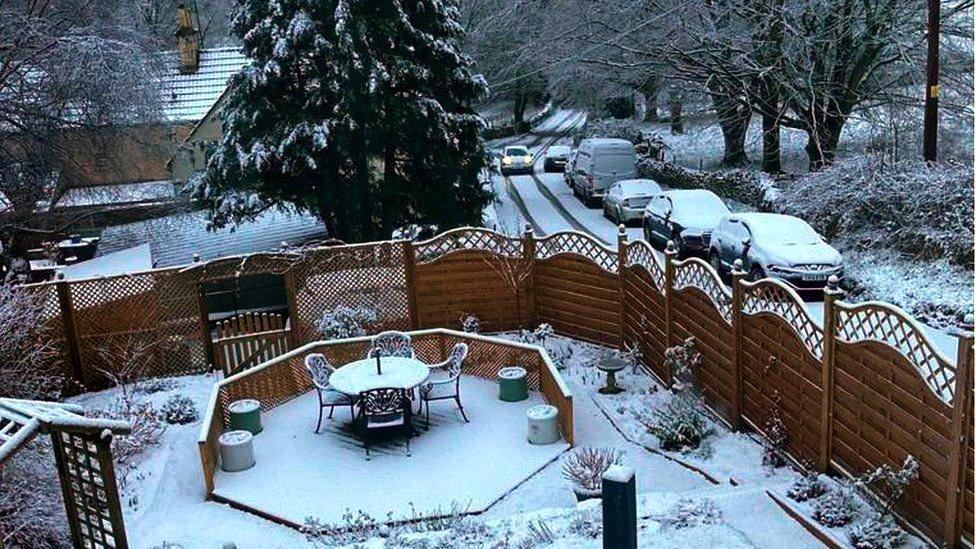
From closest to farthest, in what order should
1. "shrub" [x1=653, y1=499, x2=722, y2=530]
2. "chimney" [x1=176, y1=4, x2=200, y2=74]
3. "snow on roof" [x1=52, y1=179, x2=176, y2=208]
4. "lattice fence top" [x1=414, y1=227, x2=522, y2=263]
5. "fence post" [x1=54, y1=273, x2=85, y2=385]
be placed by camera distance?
"shrub" [x1=653, y1=499, x2=722, y2=530] < "fence post" [x1=54, y1=273, x2=85, y2=385] < "lattice fence top" [x1=414, y1=227, x2=522, y2=263] < "snow on roof" [x1=52, y1=179, x2=176, y2=208] < "chimney" [x1=176, y1=4, x2=200, y2=74]

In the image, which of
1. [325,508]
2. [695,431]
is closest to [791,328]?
[695,431]

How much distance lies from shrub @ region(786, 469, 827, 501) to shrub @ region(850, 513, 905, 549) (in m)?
0.60

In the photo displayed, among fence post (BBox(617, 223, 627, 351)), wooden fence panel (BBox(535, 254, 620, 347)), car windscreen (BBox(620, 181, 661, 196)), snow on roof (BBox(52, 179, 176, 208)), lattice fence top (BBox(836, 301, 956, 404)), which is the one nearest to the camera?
lattice fence top (BBox(836, 301, 956, 404))

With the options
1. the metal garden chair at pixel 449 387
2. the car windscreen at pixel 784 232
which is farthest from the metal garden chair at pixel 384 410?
the car windscreen at pixel 784 232

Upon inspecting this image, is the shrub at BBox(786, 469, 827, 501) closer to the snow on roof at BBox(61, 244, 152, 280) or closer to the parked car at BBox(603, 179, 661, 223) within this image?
the snow on roof at BBox(61, 244, 152, 280)

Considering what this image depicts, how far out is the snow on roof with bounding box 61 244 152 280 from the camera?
44.7 ft

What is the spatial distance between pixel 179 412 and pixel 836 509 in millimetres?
7392

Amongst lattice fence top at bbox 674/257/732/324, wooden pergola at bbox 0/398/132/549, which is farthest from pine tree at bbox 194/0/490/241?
wooden pergola at bbox 0/398/132/549

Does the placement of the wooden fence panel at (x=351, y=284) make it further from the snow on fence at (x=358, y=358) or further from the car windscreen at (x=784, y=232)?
the car windscreen at (x=784, y=232)

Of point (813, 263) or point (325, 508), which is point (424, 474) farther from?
point (813, 263)

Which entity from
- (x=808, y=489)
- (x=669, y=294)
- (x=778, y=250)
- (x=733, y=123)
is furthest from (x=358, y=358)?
(x=733, y=123)

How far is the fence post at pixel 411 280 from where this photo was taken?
1187 cm

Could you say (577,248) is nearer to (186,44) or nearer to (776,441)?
(776,441)

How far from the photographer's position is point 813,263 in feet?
41.4
